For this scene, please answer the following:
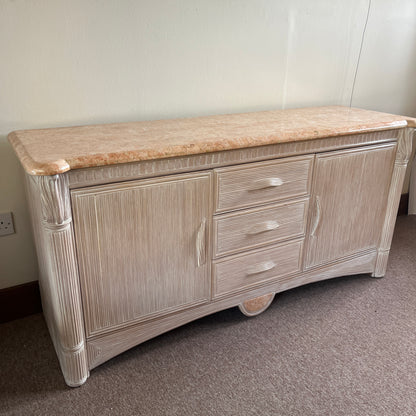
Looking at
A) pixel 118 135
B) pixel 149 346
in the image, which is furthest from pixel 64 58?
pixel 149 346

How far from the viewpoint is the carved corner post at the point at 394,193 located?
1788 mm

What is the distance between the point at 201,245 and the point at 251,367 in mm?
445

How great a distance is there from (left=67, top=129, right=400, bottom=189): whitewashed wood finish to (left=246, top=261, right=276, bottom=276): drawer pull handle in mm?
416

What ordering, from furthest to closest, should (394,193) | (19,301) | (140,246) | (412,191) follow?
1. (412,191)
2. (394,193)
3. (19,301)
4. (140,246)

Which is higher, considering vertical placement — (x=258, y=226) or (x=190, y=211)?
(x=190, y=211)

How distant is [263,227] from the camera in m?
1.58

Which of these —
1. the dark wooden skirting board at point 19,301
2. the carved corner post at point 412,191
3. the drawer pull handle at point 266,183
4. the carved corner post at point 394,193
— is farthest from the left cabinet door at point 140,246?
the carved corner post at point 412,191

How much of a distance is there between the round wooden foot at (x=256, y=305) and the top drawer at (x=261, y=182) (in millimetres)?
404

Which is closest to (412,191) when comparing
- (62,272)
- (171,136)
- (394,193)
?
(394,193)

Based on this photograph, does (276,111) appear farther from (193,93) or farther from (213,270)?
(213,270)

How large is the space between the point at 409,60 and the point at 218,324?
1742 mm

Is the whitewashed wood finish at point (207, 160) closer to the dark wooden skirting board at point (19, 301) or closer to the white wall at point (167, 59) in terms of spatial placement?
the white wall at point (167, 59)

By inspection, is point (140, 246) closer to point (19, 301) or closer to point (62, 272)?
point (62, 272)

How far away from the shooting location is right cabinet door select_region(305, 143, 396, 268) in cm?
166
